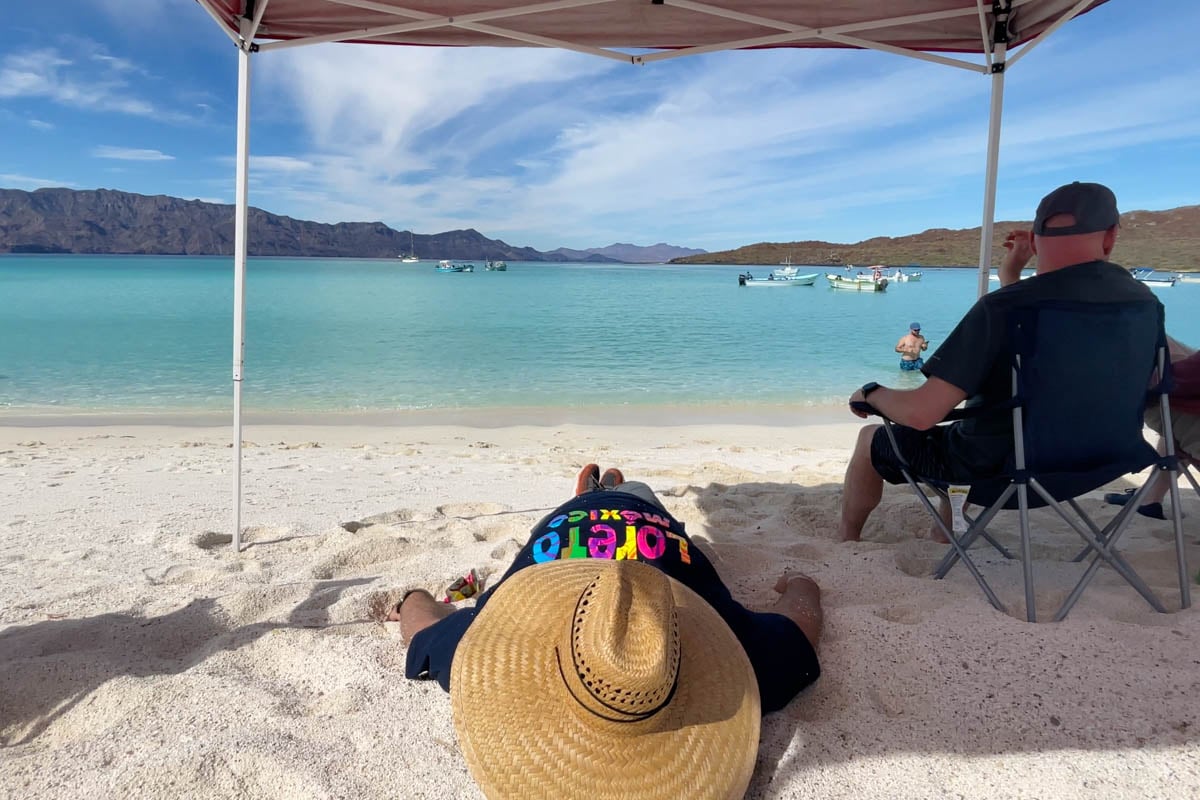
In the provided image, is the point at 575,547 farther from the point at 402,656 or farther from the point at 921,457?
the point at 921,457

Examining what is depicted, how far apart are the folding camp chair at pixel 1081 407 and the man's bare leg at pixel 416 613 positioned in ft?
5.61

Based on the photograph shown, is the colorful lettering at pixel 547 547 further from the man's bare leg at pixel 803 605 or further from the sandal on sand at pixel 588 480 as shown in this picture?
the sandal on sand at pixel 588 480

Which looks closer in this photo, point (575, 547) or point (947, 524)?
point (575, 547)

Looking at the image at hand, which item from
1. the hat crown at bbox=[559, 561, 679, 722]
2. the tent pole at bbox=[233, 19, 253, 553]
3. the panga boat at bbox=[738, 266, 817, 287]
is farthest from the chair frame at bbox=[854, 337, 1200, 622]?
the panga boat at bbox=[738, 266, 817, 287]

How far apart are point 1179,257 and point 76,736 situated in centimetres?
5869

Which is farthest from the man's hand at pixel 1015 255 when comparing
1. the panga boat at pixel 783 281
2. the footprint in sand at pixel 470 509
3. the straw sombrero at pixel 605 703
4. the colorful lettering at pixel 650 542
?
the panga boat at pixel 783 281

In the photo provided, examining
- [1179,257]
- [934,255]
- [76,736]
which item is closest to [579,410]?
[76,736]

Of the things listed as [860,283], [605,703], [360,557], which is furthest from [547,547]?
[860,283]

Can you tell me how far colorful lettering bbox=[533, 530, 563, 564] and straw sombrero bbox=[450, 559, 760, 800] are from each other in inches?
17.1

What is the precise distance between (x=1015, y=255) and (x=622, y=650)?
2.63 m

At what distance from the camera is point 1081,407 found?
7.49 feet

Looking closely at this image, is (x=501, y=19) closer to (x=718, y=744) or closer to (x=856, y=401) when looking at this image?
(x=856, y=401)

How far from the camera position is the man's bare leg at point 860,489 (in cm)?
298

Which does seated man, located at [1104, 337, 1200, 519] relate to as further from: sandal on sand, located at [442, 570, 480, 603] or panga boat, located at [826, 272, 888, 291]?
panga boat, located at [826, 272, 888, 291]
